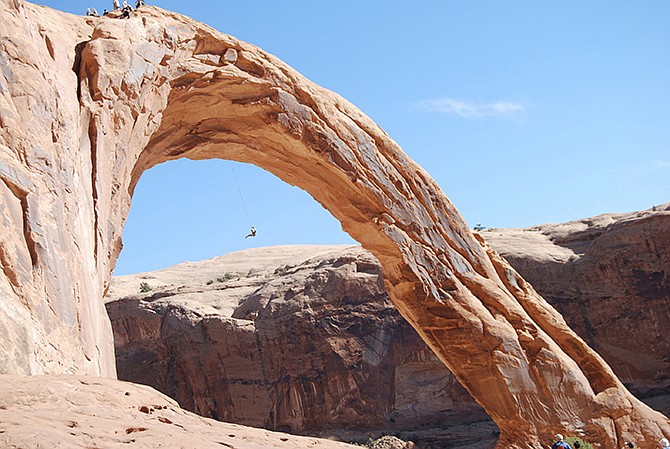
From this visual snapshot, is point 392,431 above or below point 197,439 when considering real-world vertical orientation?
below

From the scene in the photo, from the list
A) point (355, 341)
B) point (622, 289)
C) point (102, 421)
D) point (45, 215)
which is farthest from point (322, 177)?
point (622, 289)

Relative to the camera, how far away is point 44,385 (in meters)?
5.73

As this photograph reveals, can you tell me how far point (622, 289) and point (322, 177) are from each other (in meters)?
13.0

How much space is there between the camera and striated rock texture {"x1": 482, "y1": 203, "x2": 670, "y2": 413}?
23781 millimetres

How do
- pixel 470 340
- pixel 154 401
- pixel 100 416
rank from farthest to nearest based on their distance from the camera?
pixel 470 340
pixel 154 401
pixel 100 416

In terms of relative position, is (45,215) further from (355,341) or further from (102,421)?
(355,341)

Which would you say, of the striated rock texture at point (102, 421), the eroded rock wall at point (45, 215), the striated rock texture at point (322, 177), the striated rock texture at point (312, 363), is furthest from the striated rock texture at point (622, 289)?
the striated rock texture at point (102, 421)

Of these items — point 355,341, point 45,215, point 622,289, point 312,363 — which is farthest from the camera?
point 355,341

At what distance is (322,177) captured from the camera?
1623 centimetres

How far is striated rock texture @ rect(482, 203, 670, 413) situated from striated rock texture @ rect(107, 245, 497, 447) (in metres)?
4.60

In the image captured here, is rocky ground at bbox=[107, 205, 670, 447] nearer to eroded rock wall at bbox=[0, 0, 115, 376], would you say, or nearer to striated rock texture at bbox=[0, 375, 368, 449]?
eroded rock wall at bbox=[0, 0, 115, 376]

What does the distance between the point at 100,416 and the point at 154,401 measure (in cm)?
95

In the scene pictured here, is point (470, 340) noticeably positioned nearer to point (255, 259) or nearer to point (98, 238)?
point (98, 238)

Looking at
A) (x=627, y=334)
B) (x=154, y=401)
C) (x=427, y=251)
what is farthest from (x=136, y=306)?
(x=154, y=401)
